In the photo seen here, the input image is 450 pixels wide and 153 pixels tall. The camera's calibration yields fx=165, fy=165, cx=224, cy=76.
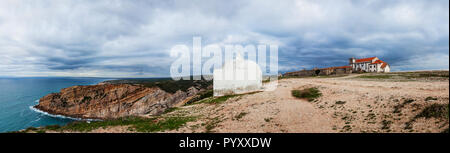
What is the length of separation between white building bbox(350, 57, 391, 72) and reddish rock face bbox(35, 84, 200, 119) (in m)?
69.2

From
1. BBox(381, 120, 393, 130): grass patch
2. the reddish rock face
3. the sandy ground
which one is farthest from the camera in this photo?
the reddish rock face

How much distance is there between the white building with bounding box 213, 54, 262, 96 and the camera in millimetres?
34500

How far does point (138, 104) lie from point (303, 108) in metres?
64.8

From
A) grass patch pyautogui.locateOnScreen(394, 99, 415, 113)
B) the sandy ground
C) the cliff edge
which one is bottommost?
the cliff edge

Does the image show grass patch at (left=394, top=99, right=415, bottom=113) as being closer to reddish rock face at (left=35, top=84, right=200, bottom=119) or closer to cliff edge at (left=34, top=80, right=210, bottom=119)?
reddish rock face at (left=35, top=84, right=200, bottom=119)

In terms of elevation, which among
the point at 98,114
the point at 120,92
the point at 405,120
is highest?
the point at 405,120

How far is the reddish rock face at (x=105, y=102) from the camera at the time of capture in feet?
206

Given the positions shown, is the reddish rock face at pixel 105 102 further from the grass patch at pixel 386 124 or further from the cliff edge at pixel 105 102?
the grass patch at pixel 386 124

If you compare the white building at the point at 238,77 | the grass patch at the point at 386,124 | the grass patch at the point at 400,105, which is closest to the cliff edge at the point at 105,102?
the white building at the point at 238,77

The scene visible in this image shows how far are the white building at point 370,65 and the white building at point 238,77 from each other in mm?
43156

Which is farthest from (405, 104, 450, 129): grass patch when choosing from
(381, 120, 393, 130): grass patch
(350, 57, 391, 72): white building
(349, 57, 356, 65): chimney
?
(349, 57, 356, 65): chimney

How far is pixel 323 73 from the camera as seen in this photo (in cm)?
6075
